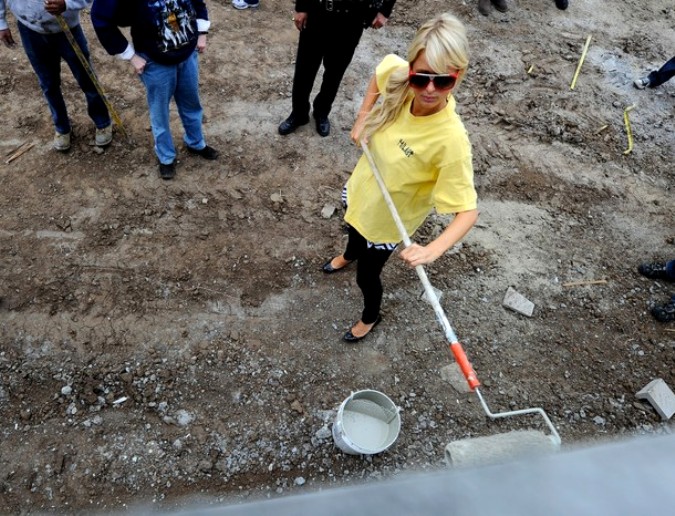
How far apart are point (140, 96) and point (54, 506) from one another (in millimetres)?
4178

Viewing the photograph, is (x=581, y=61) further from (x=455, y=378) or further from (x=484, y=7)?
(x=455, y=378)

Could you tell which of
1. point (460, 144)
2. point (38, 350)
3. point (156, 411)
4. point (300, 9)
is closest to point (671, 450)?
point (460, 144)

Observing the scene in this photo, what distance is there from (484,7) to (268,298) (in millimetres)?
6061

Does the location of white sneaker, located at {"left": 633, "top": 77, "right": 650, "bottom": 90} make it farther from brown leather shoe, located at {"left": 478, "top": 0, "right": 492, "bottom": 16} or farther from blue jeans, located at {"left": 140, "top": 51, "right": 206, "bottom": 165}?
blue jeans, located at {"left": 140, "top": 51, "right": 206, "bottom": 165}

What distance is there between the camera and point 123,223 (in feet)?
13.9

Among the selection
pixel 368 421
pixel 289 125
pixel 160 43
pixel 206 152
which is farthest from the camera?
pixel 289 125

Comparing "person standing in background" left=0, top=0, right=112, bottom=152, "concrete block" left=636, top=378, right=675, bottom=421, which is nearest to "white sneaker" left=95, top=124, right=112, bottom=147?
"person standing in background" left=0, top=0, right=112, bottom=152

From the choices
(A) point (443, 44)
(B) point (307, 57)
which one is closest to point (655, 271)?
(A) point (443, 44)

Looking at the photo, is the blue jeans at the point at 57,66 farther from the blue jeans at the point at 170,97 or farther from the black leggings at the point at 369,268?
the black leggings at the point at 369,268

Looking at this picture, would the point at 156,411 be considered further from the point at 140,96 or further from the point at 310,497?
the point at 140,96

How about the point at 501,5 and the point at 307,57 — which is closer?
the point at 307,57

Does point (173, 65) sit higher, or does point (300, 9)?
point (300, 9)

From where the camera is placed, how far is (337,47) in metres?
4.36

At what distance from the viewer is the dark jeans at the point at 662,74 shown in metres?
6.16
